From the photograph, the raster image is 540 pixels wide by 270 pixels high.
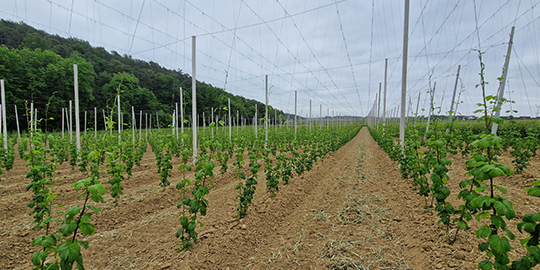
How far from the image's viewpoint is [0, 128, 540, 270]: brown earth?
2959 millimetres

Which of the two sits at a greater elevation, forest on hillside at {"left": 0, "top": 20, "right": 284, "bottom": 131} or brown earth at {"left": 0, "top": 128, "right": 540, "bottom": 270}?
forest on hillside at {"left": 0, "top": 20, "right": 284, "bottom": 131}

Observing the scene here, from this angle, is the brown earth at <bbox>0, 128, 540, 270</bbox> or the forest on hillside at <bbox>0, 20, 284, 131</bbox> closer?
the brown earth at <bbox>0, 128, 540, 270</bbox>

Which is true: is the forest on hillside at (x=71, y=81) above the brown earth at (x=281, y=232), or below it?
above

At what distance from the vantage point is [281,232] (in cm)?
389

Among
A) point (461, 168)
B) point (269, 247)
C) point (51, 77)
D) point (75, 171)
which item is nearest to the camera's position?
point (269, 247)

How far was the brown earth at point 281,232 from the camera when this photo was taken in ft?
9.71

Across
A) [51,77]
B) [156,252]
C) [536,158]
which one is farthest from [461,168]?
[51,77]

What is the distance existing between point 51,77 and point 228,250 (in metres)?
36.2

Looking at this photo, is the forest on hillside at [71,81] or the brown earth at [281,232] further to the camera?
the forest on hillside at [71,81]

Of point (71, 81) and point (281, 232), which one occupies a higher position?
point (71, 81)

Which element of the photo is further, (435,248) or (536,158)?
(536,158)

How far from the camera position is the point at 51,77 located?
27281 mm

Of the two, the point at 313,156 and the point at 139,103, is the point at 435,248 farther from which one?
the point at 139,103

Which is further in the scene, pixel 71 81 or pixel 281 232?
pixel 71 81
